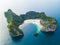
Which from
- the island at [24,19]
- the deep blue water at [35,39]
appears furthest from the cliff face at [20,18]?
the deep blue water at [35,39]

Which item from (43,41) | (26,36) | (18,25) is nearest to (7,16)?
(18,25)

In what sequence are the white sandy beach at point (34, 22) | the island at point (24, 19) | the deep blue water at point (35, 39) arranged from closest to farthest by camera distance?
the deep blue water at point (35, 39)
the island at point (24, 19)
the white sandy beach at point (34, 22)

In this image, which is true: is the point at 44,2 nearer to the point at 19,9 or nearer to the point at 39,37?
the point at 19,9

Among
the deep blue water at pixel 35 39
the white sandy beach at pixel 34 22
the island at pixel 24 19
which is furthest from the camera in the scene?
the white sandy beach at pixel 34 22

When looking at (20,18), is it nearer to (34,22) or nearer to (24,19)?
(24,19)

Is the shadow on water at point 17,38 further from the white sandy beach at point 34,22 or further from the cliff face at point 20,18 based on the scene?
the white sandy beach at point 34,22

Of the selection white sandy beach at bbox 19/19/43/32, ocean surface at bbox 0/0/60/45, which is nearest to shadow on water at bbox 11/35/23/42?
ocean surface at bbox 0/0/60/45
